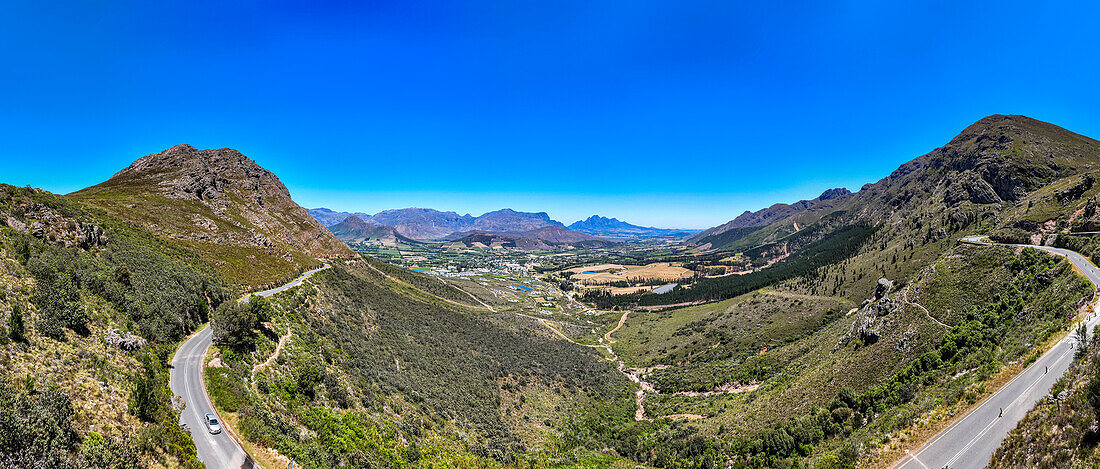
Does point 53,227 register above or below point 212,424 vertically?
above

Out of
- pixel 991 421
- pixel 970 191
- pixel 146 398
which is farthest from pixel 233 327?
pixel 970 191

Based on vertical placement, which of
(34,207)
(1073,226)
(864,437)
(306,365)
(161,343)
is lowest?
(864,437)

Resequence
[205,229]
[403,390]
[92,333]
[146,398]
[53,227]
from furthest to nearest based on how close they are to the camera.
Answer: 1. [205,229]
2. [403,390]
3. [53,227]
4. [92,333]
5. [146,398]

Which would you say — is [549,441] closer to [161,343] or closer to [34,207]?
[161,343]

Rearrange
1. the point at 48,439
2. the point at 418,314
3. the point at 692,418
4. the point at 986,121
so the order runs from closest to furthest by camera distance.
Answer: the point at 48,439
the point at 692,418
the point at 418,314
the point at 986,121

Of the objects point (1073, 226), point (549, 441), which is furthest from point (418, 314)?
point (1073, 226)

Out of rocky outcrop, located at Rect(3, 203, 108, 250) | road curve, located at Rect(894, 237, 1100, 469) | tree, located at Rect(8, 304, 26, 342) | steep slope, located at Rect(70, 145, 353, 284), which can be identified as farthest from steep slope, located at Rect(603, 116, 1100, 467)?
steep slope, located at Rect(70, 145, 353, 284)

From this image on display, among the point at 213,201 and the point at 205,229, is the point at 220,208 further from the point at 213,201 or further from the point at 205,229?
the point at 205,229
